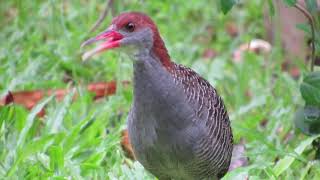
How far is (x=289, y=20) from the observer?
270 inches

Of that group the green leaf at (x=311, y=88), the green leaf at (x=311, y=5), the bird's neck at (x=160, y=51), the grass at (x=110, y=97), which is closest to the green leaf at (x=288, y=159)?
the grass at (x=110, y=97)

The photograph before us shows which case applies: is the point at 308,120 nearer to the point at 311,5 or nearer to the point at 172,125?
the point at 311,5

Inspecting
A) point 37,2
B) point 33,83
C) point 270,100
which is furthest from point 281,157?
point 37,2

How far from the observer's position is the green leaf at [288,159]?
4.95 meters

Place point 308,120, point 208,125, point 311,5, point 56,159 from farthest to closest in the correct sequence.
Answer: point 308,120 < point 56,159 < point 311,5 < point 208,125

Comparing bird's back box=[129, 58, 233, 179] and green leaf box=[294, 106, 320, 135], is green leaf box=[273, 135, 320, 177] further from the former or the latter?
bird's back box=[129, 58, 233, 179]

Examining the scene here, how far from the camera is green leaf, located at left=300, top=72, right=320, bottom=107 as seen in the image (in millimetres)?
4914

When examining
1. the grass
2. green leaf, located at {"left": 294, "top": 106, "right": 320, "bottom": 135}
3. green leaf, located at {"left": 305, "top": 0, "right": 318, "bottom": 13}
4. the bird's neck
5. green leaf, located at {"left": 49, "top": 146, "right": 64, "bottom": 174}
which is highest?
green leaf, located at {"left": 305, "top": 0, "right": 318, "bottom": 13}

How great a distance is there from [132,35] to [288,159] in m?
1.38

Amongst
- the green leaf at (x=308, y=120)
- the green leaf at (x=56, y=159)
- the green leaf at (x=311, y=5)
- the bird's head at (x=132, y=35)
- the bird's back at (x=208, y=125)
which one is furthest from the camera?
the green leaf at (x=308, y=120)

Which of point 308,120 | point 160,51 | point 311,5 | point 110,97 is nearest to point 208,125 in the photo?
point 160,51

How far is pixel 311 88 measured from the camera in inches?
194

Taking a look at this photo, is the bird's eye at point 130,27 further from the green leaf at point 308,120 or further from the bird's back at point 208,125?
the green leaf at point 308,120

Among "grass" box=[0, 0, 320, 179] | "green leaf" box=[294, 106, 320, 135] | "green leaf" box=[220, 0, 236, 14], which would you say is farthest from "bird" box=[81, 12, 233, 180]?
"green leaf" box=[294, 106, 320, 135]
